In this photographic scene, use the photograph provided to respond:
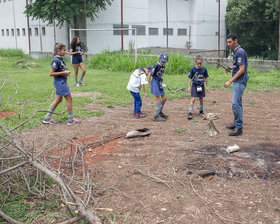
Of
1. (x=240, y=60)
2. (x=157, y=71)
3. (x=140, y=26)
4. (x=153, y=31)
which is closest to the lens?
(x=240, y=60)

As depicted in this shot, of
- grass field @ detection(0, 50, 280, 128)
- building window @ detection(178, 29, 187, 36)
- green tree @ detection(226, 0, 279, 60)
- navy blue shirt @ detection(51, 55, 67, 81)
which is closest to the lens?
navy blue shirt @ detection(51, 55, 67, 81)

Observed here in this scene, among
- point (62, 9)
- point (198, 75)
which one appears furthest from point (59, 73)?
point (62, 9)

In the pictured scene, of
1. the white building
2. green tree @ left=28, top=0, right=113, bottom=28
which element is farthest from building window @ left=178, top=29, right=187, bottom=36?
green tree @ left=28, top=0, right=113, bottom=28

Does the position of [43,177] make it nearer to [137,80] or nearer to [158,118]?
[158,118]

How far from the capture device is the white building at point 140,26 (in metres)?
23.2

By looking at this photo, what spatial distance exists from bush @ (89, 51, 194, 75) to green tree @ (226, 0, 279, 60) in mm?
9573

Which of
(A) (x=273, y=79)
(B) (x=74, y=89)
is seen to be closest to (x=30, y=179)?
(B) (x=74, y=89)

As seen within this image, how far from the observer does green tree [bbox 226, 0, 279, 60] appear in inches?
836

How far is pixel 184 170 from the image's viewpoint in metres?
4.21

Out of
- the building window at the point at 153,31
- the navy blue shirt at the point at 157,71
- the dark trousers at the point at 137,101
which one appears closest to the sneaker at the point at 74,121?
the dark trousers at the point at 137,101

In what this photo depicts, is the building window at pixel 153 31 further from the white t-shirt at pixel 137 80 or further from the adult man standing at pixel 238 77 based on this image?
the adult man standing at pixel 238 77

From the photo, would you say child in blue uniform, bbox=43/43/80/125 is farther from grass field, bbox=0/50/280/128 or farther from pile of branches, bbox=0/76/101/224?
pile of branches, bbox=0/76/101/224

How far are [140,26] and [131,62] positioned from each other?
35.3ft

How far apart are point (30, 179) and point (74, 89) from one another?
6425 millimetres
